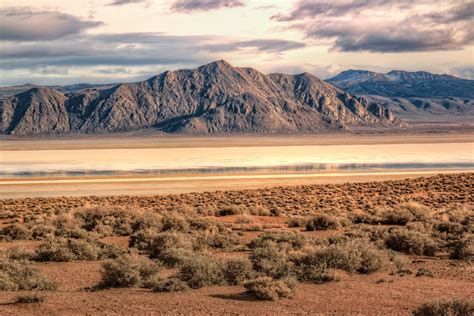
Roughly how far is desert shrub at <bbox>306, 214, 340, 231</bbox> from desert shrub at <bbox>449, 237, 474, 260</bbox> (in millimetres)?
6413

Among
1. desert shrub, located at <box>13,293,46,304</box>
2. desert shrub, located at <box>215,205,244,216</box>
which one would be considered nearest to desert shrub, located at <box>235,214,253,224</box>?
desert shrub, located at <box>215,205,244,216</box>

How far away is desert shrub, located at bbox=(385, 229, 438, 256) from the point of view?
18734 mm

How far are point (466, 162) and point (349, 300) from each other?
6629cm

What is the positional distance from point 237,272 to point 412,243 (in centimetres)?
688

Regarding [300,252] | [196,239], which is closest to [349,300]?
[300,252]

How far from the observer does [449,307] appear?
988 centimetres

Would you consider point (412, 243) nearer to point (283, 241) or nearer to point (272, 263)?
point (283, 241)

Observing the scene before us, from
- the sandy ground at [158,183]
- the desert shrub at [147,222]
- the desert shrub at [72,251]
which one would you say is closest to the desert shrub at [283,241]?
the desert shrub at [72,251]

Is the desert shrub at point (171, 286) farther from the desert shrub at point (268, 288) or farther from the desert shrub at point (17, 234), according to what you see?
the desert shrub at point (17, 234)

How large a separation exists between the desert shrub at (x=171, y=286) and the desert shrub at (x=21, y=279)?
2.31 metres

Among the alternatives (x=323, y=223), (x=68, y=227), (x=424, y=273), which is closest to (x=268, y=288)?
(x=424, y=273)

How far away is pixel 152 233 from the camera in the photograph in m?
20.9

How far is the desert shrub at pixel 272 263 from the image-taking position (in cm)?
1417

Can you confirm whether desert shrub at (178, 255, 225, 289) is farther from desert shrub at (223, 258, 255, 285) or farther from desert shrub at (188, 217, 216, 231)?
desert shrub at (188, 217, 216, 231)
